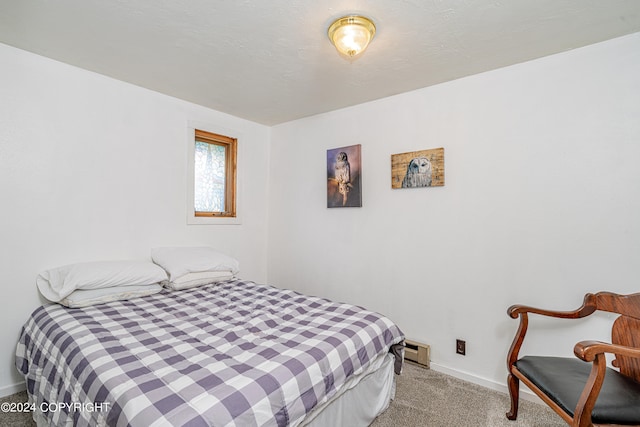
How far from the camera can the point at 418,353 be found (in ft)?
8.54

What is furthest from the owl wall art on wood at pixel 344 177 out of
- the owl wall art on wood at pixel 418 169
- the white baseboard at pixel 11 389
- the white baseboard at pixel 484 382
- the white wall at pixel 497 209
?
the white baseboard at pixel 11 389

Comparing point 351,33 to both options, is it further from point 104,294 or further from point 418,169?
point 104,294

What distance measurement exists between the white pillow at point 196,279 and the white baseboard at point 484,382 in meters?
2.02

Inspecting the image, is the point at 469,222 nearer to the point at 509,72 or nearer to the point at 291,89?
the point at 509,72

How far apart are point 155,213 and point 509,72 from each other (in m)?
3.19

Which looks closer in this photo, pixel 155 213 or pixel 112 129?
pixel 112 129

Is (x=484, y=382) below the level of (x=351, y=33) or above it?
below

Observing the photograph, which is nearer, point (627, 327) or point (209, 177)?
point (627, 327)

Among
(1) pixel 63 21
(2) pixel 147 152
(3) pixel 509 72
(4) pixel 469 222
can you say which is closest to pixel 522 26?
(3) pixel 509 72

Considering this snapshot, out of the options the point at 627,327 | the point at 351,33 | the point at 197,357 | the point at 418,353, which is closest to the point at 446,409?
the point at 418,353

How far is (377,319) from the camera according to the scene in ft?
6.27

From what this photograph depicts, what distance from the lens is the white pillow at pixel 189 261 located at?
258cm

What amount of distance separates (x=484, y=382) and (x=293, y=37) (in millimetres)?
2825

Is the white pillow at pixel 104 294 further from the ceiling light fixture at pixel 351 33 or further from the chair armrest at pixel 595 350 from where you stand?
the chair armrest at pixel 595 350
